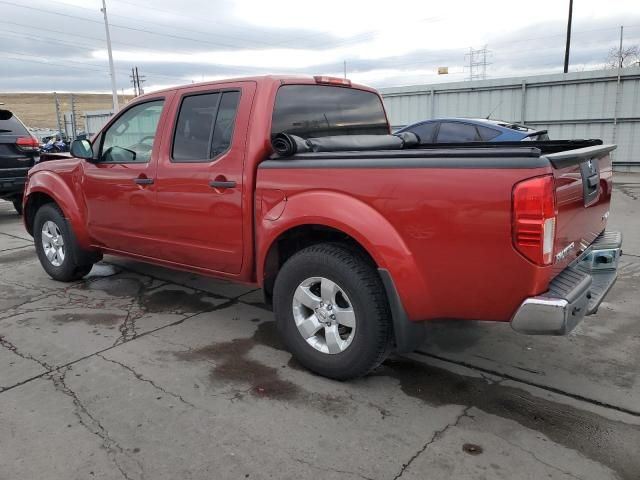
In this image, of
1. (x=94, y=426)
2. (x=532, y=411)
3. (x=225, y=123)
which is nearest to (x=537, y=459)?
(x=532, y=411)

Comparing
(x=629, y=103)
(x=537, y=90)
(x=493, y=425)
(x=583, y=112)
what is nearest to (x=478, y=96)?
(x=537, y=90)

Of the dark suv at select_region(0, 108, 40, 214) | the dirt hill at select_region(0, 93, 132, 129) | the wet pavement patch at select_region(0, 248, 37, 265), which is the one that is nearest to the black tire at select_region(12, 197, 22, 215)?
the dark suv at select_region(0, 108, 40, 214)

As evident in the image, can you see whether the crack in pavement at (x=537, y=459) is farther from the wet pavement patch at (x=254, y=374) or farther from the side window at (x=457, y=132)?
the side window at (x=457, y=132)

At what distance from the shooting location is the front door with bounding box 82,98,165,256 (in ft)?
14.1

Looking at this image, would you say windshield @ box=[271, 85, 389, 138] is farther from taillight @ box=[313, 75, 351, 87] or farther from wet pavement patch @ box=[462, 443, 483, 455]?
wet pavement patch @ box=[462, 443, 483, 455]

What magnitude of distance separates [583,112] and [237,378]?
14.8 meters

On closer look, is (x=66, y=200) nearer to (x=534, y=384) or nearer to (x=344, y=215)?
(x=344, y=215)

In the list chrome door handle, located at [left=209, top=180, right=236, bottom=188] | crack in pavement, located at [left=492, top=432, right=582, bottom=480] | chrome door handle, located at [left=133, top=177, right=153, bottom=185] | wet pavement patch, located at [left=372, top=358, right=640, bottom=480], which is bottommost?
wet pavement patch, located at [left=372, top=358, right=640, bottom=480]

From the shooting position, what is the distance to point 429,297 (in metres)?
2.82

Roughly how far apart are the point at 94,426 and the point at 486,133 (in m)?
8.27

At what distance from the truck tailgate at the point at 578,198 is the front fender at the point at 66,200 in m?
4.21

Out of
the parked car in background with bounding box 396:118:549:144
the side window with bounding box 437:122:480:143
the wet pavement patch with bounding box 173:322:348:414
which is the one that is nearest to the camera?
the wet pavement patch with bounding box 173:322:348:414

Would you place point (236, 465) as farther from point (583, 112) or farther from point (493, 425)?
point (583, 112)

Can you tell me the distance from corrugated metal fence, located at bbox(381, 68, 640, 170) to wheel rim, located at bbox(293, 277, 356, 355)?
1423 centimetres
